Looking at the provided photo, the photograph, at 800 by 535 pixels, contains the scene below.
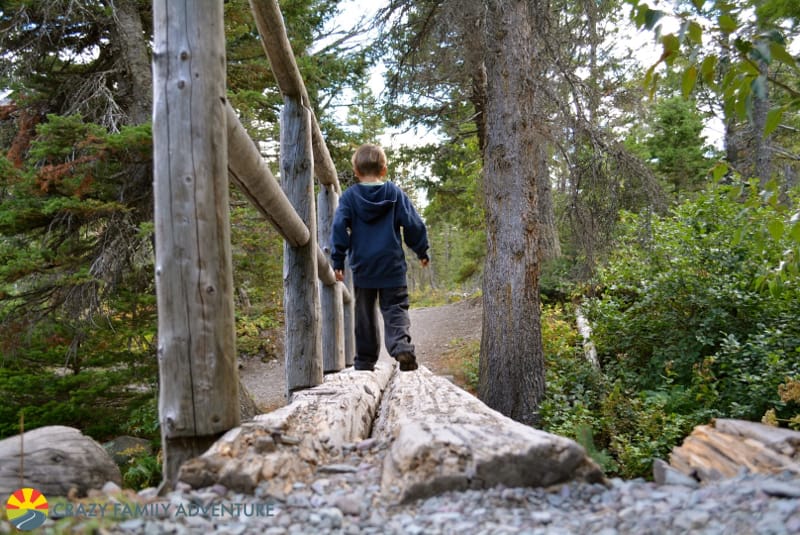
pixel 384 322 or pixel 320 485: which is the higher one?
pixel 384 322

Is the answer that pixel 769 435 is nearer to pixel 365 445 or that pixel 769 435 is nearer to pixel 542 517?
pixel 542 517

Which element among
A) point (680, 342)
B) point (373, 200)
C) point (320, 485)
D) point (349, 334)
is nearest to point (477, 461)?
point (320, 485)

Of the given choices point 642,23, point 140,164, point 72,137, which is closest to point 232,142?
point 642,23

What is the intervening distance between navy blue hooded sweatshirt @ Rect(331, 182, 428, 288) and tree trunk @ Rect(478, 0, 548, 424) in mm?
2275

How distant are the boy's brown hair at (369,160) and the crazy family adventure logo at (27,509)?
316 centimetres

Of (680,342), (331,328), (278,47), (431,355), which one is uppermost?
(278,47)

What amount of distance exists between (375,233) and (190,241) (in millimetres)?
2354

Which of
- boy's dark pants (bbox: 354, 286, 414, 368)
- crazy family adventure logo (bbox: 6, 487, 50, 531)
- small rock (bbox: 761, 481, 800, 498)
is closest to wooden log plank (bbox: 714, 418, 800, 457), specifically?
small rock (bbox: 761, 481, 800, 498)

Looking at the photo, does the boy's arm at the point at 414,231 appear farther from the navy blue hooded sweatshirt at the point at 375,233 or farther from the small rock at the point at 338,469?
the small rock at the point at 338,469

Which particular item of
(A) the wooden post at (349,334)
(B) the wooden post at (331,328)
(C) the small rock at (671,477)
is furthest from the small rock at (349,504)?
(A) the wooden post at (349,334)

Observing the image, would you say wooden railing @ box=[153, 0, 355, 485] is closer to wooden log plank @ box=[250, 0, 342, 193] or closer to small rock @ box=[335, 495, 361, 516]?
small rock @ box=[335, 495, 361, 516]

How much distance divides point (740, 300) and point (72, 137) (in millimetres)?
7890

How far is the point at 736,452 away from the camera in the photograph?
1.67 metres

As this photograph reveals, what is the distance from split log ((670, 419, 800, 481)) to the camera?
1.57m
